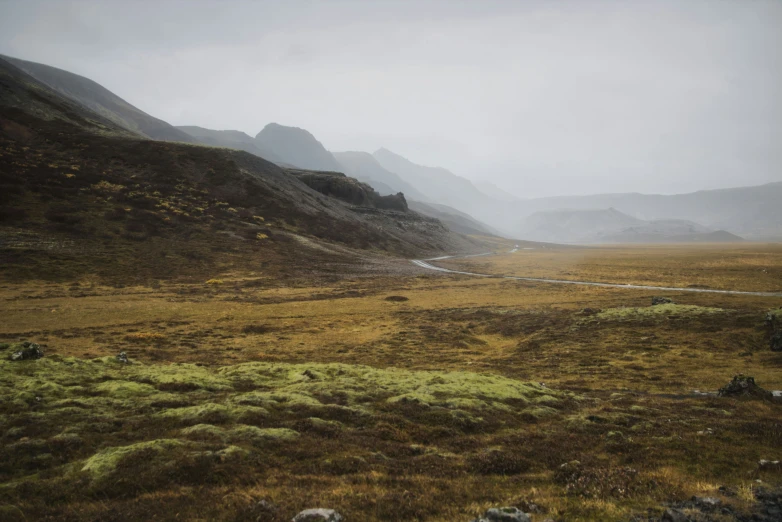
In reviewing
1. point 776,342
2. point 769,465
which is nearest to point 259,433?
point 769,465

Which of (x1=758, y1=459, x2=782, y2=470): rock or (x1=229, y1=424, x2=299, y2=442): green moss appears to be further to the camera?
(x1=229, y1=424, x2=299, y2=442): green moss

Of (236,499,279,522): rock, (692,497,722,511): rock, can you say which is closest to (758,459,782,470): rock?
(692,497,722,511): rock

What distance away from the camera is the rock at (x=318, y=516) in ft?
25.2

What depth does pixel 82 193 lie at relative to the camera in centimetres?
8512

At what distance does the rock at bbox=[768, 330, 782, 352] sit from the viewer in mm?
27406

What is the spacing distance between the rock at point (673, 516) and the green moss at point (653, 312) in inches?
1376

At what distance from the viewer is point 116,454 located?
1025cm

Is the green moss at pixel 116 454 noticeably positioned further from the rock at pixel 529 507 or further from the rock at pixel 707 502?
the rock at pixel 707 502

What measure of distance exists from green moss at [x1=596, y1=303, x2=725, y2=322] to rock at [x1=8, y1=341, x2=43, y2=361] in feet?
149

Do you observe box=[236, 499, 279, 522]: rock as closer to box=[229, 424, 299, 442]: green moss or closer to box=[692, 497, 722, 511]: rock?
box=[229, 424, 299, 442]: green moss

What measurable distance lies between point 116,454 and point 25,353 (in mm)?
13659

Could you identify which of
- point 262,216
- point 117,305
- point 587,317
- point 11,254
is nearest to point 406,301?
point 587,317

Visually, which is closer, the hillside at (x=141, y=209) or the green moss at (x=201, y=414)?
the green moss at (x=201, y=414)

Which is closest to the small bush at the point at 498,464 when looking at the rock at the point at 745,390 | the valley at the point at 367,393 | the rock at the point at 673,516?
the valley at the point at 367,393
